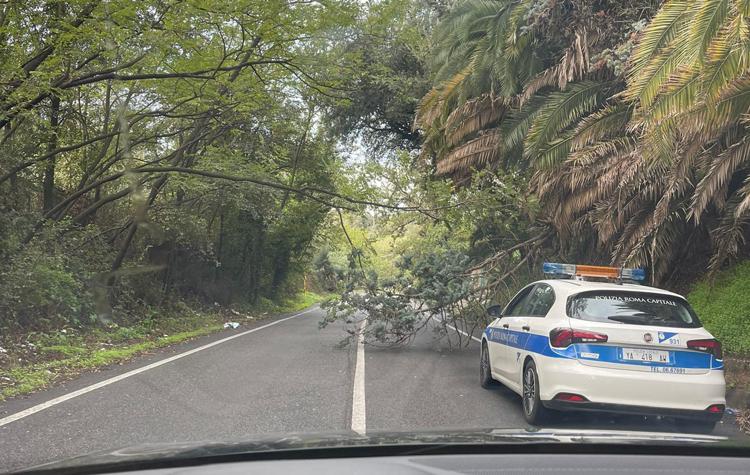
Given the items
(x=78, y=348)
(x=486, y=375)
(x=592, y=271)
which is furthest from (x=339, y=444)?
(x=78, y=348)

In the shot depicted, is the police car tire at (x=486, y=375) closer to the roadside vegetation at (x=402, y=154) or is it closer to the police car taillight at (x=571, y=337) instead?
the police car taillight at (x=571, y=337)

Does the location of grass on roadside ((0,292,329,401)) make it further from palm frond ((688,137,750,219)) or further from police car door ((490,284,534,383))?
palm frond ((688,137,750,219))

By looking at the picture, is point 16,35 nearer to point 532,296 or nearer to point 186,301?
point 532,296

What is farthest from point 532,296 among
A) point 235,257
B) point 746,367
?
point 235,257

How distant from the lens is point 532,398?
276 inches

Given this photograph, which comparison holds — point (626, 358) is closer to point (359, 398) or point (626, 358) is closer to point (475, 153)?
point (359, 398)

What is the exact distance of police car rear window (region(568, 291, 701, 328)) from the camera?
6.57 m

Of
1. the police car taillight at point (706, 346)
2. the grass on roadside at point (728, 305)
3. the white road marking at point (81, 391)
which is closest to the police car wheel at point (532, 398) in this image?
the police car taillight at point (706, 346)

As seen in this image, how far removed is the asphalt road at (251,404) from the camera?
6098 millimetres

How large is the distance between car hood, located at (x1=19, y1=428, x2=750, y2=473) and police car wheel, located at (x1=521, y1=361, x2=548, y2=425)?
346cm

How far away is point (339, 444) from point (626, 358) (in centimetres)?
424

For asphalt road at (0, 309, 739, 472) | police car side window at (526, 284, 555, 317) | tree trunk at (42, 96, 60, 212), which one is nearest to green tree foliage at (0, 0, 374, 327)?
tree trunk at (42, 96, 60, 212)

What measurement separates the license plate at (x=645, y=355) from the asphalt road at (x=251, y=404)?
1.18 meters

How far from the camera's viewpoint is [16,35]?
11.2m
